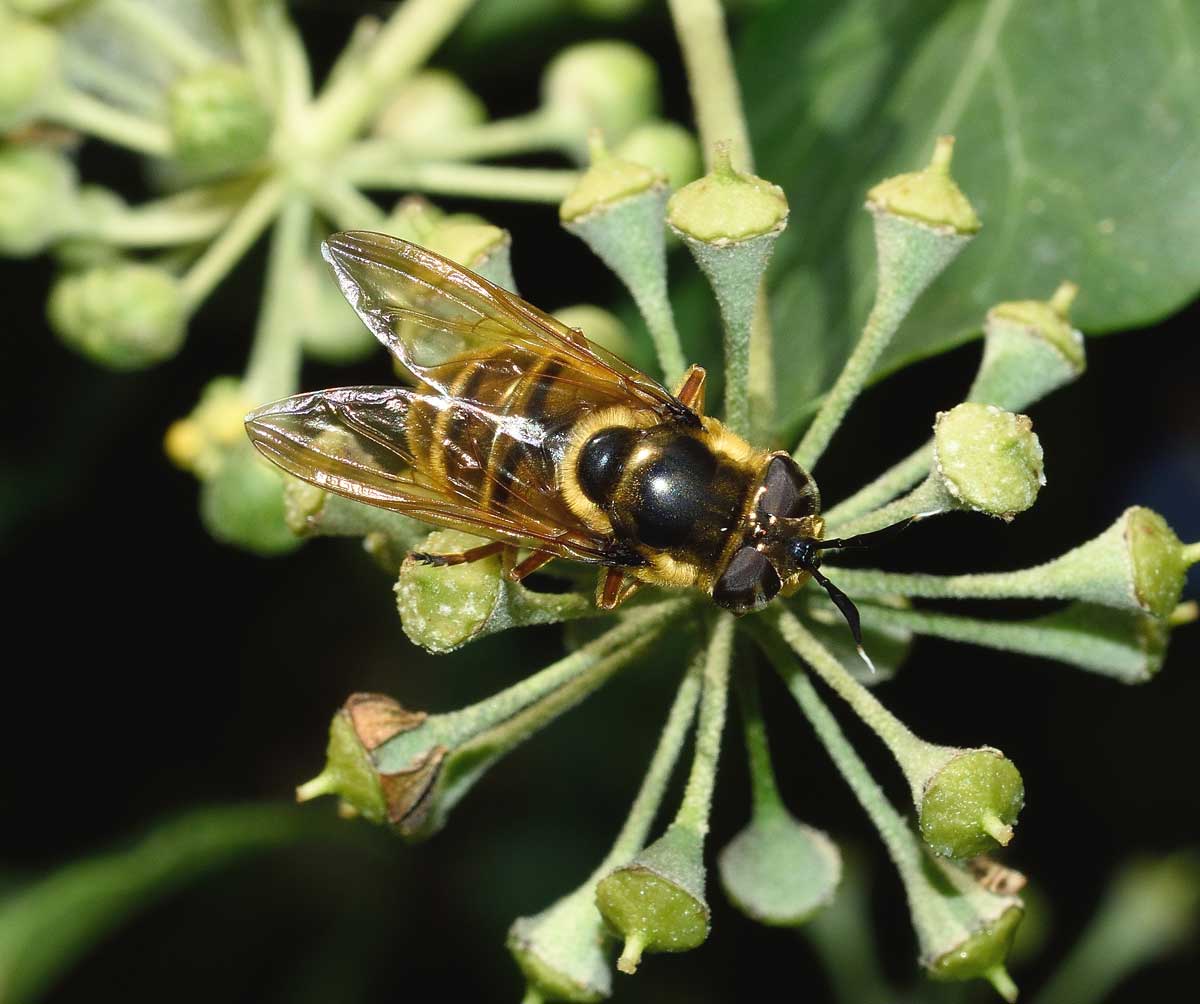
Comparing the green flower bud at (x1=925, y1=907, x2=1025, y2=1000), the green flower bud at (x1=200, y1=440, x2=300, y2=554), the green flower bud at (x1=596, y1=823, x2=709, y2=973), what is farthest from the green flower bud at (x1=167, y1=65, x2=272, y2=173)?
the green flower bud at (x1=925, y1=907, x2=1025, y2=1000)

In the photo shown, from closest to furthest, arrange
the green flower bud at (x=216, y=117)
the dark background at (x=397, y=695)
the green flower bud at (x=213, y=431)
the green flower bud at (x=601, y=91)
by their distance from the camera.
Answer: the green flower bud at (x=216, y=117), the green flower bud at (x=213, y=431), the green flower bud at (x=601, y=91), the dark background at (x=397, y=695)

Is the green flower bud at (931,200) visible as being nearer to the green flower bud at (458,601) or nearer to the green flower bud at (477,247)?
the green flower bud at (477,247)

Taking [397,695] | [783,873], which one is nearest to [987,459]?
[783,873]

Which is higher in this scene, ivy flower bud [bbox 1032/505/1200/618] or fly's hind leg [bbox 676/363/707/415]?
fly's hind leg [bbox 676/363/707/415]

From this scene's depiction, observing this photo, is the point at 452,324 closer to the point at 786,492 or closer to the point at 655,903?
the point at 786,492

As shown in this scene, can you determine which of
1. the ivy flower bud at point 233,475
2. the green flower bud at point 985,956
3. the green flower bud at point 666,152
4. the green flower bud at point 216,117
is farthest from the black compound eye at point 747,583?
the green flower bud at point 216,117

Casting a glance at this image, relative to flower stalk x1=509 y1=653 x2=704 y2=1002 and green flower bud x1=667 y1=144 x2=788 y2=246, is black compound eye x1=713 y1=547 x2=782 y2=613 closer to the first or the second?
flower stalk x1=509 y1=653 x2=704 y2=1002

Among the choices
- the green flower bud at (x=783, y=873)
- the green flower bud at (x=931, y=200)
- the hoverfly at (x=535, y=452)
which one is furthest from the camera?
the green flower bud at (x=783, y=873)
